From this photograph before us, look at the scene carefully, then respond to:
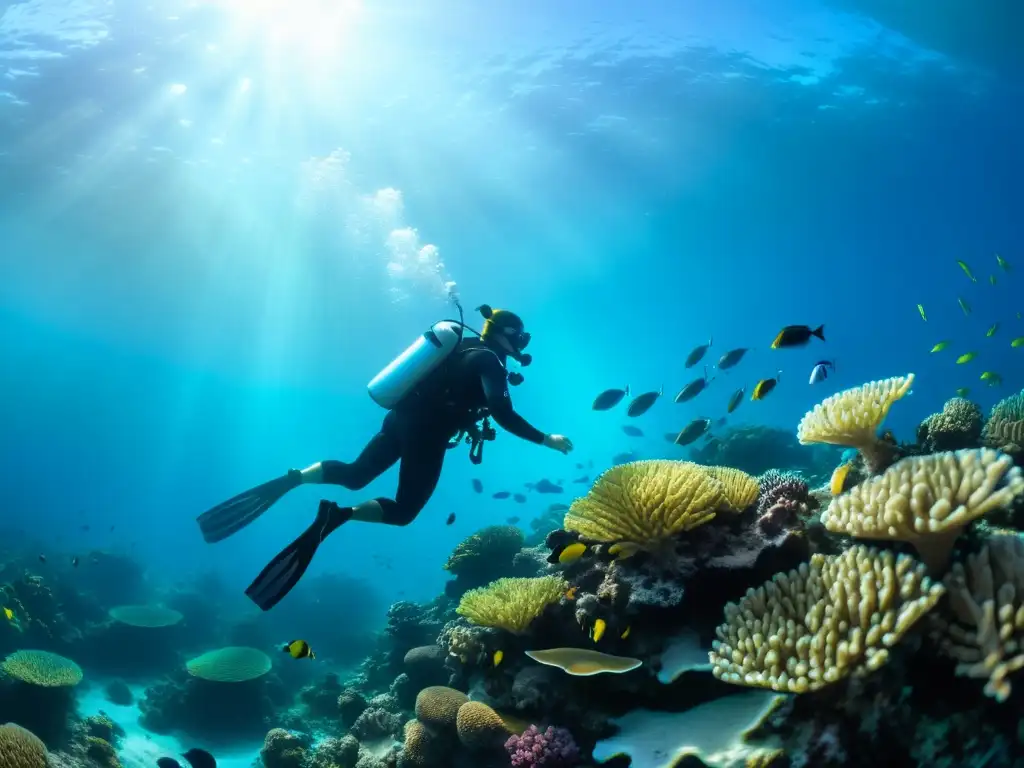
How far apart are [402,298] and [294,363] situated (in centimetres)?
2579

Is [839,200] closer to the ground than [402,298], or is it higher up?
closer to the ground

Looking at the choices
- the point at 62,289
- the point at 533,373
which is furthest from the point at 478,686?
the point at 533,373

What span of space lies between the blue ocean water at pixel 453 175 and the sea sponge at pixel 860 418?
3146 mm

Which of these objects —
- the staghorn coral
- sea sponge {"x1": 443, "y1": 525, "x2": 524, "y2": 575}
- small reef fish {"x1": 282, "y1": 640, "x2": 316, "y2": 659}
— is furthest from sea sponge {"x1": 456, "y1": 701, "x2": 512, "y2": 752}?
sea sponge {"x1": 443, "y1": 525, "x2": 524, "y2": 575}

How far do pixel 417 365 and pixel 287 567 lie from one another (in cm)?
258

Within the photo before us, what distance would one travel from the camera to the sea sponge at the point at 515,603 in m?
4.51

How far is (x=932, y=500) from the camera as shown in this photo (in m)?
2.82

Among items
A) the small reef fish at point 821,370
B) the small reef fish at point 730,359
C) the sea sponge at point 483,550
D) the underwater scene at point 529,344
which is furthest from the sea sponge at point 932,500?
the sea sponge at point 483,550

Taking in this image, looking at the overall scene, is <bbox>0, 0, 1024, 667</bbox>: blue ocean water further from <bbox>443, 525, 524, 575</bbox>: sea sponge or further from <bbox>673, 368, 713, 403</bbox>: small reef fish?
<bbox>443, 525, 524, 575</bbox>: sea sponge

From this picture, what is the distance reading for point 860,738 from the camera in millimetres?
2744

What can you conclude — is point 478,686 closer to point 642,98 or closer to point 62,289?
point 642,98

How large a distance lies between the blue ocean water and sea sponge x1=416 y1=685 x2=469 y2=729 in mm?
5829

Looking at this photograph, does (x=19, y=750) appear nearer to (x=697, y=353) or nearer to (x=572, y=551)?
(x=572, y=551)

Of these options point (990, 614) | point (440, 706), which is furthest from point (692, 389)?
point (990, 614)
